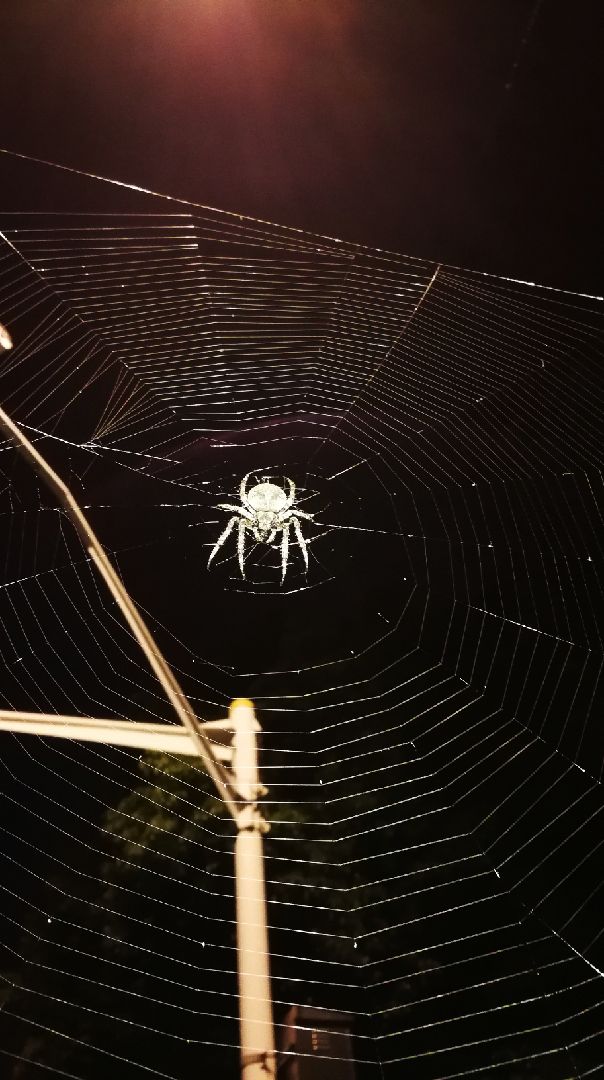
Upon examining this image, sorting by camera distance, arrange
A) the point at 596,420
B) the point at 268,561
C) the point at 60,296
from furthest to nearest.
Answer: the point at 268,561, the point at 596,420, the point at 60,296

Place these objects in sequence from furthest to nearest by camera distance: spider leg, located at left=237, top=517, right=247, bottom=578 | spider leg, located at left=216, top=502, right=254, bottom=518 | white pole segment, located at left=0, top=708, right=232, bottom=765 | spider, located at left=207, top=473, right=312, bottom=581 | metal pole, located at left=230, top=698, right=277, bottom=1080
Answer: spider leg, located at left=216, top=502, right=254, bottom=518 → spider, located at left=207, top=473, right=312, bottom=581 → spider leg, located at left=237, top=517, right=247, bottom=578 → white pole segment, located at left=0, top=708, right=232, bottom=765 → metal pole, located at left=230, top=698, right=277, bottom=1080

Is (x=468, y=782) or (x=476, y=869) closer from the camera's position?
(x=476, y=869)

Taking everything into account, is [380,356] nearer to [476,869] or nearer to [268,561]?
[268,561]

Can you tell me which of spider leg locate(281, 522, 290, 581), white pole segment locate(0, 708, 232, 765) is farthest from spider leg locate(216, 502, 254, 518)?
white pole segment locate(0, 708, 232, 765)

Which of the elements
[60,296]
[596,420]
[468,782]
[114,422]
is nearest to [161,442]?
[114,422]

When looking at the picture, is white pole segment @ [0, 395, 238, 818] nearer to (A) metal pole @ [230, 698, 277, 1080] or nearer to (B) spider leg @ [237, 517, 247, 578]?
(A) metal pole @ [230, 698, 277, 1080]

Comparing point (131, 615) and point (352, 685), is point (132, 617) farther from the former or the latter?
point (352, 685)

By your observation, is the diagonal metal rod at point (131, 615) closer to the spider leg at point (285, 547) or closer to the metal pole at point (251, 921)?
the metal pole at point (251, 921)
